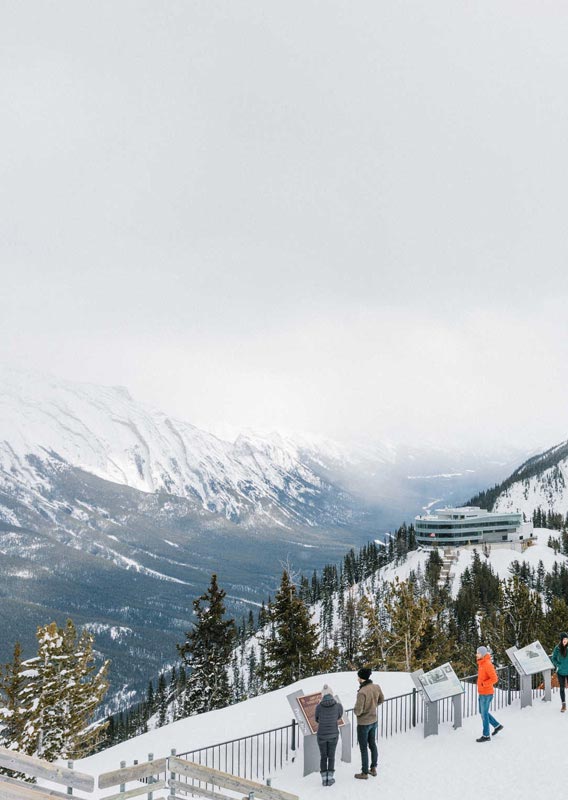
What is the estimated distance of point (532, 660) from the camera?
2242cm

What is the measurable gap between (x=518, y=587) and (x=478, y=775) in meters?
41.5

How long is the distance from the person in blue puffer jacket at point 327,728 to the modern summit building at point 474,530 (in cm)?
17270

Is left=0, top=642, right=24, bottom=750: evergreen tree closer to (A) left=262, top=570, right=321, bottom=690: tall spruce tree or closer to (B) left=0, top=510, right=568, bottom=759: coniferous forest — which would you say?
(B) left=0, top=510, right=568, bottom=759: coniferous forest

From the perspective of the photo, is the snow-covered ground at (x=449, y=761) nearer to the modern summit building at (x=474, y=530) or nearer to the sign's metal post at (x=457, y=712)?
the sign's metal post at (x=457, y=712)

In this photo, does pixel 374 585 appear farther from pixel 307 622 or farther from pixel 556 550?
pixel 307 622

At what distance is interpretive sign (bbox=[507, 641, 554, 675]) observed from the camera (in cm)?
2203

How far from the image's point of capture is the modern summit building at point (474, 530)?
180 m

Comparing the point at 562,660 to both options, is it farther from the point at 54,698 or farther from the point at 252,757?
the point at 54,698

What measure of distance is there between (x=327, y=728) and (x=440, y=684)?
20.1 ft

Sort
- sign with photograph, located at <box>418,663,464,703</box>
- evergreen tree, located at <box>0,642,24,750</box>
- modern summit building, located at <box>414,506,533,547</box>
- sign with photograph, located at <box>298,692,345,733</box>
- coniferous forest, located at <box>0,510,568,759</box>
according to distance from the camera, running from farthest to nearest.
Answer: modern summit building, located at <box>414,506,533,547</box>
coniferous forest, located at <box>0,510,568,759</box>
evergreen tree, located at <box>0,642,24,750</box>
sign with photograph, located at <box>418,663,464,703</box>
sign with photograph, located at <box>298,692,345,733</box>

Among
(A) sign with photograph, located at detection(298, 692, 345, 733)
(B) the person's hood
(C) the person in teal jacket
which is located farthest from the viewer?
(C) the person in teal jacket

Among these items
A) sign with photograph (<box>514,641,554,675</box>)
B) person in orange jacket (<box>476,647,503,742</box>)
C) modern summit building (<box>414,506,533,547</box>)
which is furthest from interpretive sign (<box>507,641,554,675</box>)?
modern summit building (<box>414,506,533,547</box>)

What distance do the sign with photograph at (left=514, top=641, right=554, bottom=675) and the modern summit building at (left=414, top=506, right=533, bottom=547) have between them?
539 feet

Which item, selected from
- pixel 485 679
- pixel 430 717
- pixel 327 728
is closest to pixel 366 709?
pixel 327 728
